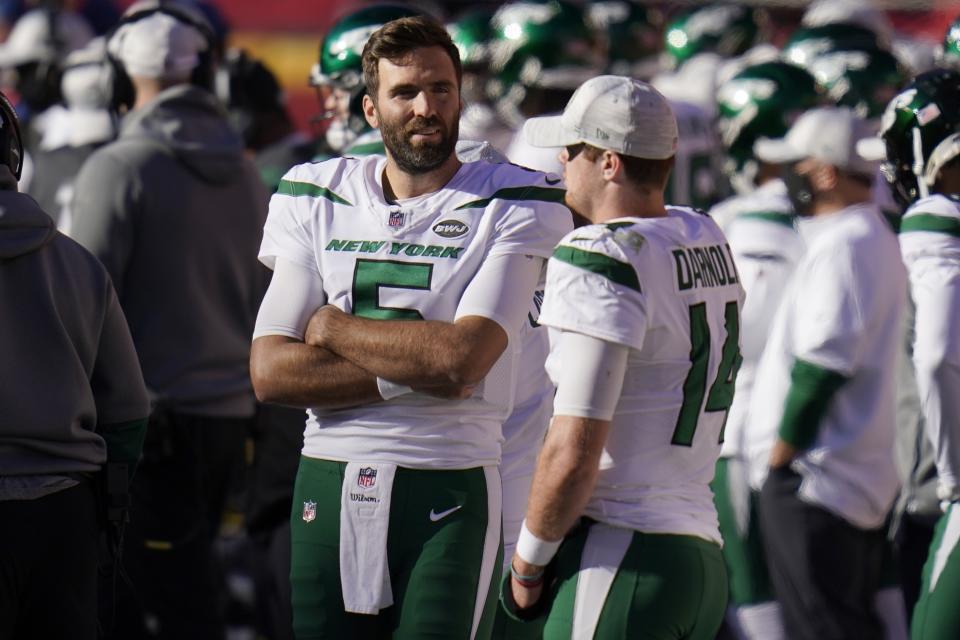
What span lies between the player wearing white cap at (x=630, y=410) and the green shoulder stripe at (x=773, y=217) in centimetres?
283

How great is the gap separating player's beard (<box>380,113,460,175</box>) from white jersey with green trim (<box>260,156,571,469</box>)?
75mm

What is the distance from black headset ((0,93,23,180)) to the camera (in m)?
4.51

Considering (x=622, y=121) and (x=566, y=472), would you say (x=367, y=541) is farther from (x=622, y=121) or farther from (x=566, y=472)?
(x=622, y=121)

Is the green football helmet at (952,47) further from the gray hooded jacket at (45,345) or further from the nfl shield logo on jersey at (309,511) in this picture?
the gray hooded jacket at (45,345)

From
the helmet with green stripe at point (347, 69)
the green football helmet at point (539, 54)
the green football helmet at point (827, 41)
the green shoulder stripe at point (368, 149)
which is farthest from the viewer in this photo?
the green football helmet at point (827, 41)

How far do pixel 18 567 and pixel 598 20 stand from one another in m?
7.53

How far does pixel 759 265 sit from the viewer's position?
7.25 m

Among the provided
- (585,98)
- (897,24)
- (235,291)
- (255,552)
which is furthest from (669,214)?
(897,24)

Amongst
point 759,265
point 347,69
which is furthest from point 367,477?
point 759,265

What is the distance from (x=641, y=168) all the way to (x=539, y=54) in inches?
169

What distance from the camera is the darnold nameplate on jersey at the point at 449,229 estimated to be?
4.45 metres

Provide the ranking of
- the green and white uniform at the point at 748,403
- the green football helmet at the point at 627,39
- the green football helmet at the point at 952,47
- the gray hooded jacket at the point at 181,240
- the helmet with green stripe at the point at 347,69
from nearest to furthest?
the gray hooded jacket at the point at 181,240, the helmet with green stripe at the point at 347,69, the green and white uniform at the point at 748,403, the green football helmet at the point at 952,47, the green football helmet at the point at 627,39

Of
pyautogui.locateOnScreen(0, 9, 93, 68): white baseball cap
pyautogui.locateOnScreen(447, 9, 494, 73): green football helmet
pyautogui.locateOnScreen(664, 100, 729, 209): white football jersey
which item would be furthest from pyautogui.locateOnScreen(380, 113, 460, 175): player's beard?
pyautogui.locateOnScreen(0, 9, 93, 68): white baseball cap

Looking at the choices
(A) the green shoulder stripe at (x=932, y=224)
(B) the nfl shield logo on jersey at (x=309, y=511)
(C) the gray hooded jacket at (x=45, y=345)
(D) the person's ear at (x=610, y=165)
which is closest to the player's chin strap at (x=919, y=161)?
(A) the green shoulder stripe at (x=932, y=224)
